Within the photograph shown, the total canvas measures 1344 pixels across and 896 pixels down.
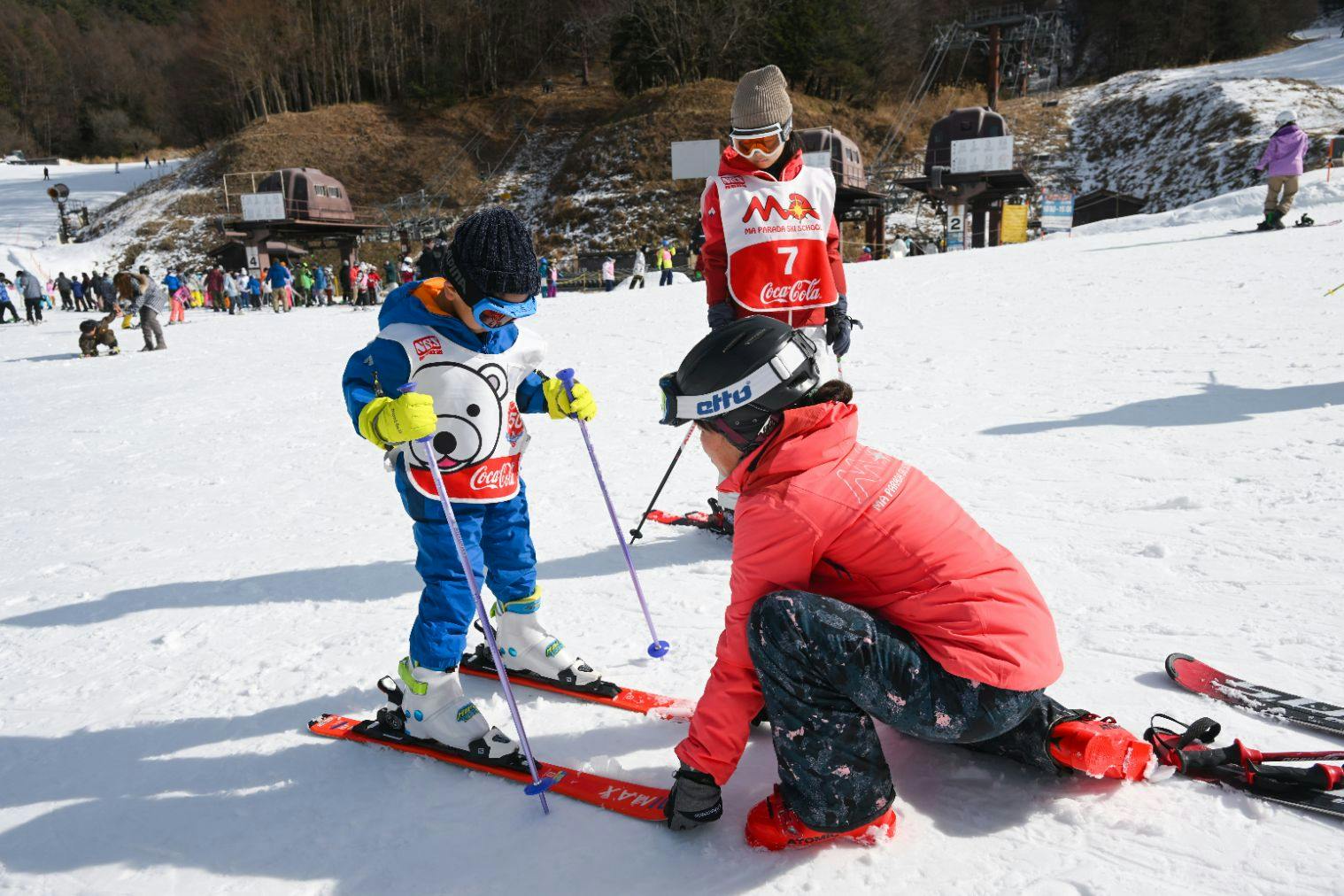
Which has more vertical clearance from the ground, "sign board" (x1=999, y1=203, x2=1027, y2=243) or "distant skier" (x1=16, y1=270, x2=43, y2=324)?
"sign board" (x1=999, y1=203, x2=1027, y2=243)

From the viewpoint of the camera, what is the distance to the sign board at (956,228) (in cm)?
3144

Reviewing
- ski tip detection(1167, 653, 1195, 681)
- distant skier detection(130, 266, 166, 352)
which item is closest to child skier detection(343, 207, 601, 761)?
ski tip detection(1167, 653, 1195, 681)

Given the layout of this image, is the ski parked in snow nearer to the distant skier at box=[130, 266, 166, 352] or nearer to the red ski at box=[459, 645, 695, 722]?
the red ski at box=[459, 645, 695, 722]

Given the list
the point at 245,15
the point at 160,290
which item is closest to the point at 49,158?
the point at 245,15

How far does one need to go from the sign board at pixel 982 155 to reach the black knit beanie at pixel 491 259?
109 ft

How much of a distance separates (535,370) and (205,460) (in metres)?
5.37

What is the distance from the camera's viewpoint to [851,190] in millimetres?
32531

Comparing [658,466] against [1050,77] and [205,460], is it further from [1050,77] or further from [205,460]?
[1050,77]

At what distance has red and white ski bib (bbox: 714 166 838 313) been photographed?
346 centimetres

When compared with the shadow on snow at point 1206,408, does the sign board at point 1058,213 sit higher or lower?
higher

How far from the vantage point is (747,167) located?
350cm

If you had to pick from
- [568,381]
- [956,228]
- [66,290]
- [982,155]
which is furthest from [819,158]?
[568,381]

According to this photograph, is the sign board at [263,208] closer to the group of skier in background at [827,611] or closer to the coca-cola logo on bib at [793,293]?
Result: the coca-cola logo on bib at [793,293]

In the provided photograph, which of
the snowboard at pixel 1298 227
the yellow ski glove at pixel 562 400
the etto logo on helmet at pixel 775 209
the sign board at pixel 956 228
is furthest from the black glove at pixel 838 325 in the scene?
the sign board at pixel 956 228
